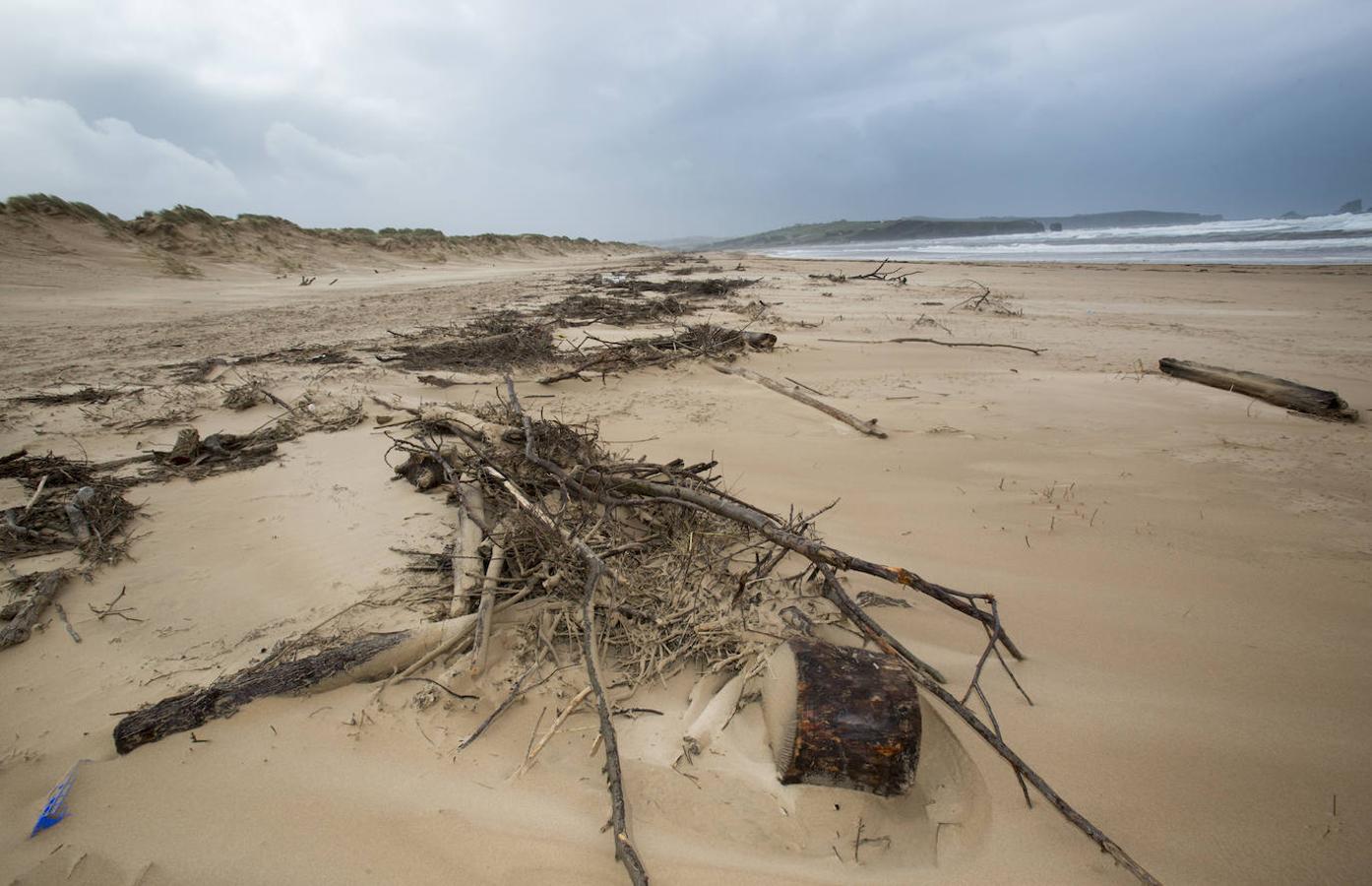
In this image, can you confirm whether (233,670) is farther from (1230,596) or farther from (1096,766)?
(1230,596)

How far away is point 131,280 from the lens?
39.7ft

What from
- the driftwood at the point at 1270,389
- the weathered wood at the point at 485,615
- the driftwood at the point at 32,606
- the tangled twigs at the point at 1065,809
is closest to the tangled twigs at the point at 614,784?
the weathered wood at the point at 485,615

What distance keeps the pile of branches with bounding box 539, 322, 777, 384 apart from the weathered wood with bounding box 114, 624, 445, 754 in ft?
12.0

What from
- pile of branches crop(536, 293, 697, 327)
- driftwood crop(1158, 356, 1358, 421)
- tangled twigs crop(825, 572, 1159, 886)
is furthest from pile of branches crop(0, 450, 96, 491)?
driftwood crop(1158, 356, 1358, 421)

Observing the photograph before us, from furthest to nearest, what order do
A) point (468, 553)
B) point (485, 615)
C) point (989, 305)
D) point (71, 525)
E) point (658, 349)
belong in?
1. point (989, 305)
2. point (658, 349)
3. point (71, 525)
4. point (468, 553)
5. point (485, 615)

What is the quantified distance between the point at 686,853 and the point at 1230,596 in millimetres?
2283

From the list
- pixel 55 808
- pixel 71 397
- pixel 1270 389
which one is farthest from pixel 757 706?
pixel 71 397

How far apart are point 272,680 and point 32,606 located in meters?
1.18

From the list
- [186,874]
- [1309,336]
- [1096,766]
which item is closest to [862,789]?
[1096,766]

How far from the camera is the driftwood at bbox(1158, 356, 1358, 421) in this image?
394 cm

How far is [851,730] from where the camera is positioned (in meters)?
1.32

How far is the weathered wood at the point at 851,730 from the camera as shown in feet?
4.31

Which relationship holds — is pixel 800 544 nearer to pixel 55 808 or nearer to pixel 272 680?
pixel 272 680

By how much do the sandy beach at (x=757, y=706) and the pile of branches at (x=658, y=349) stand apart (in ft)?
2.88
